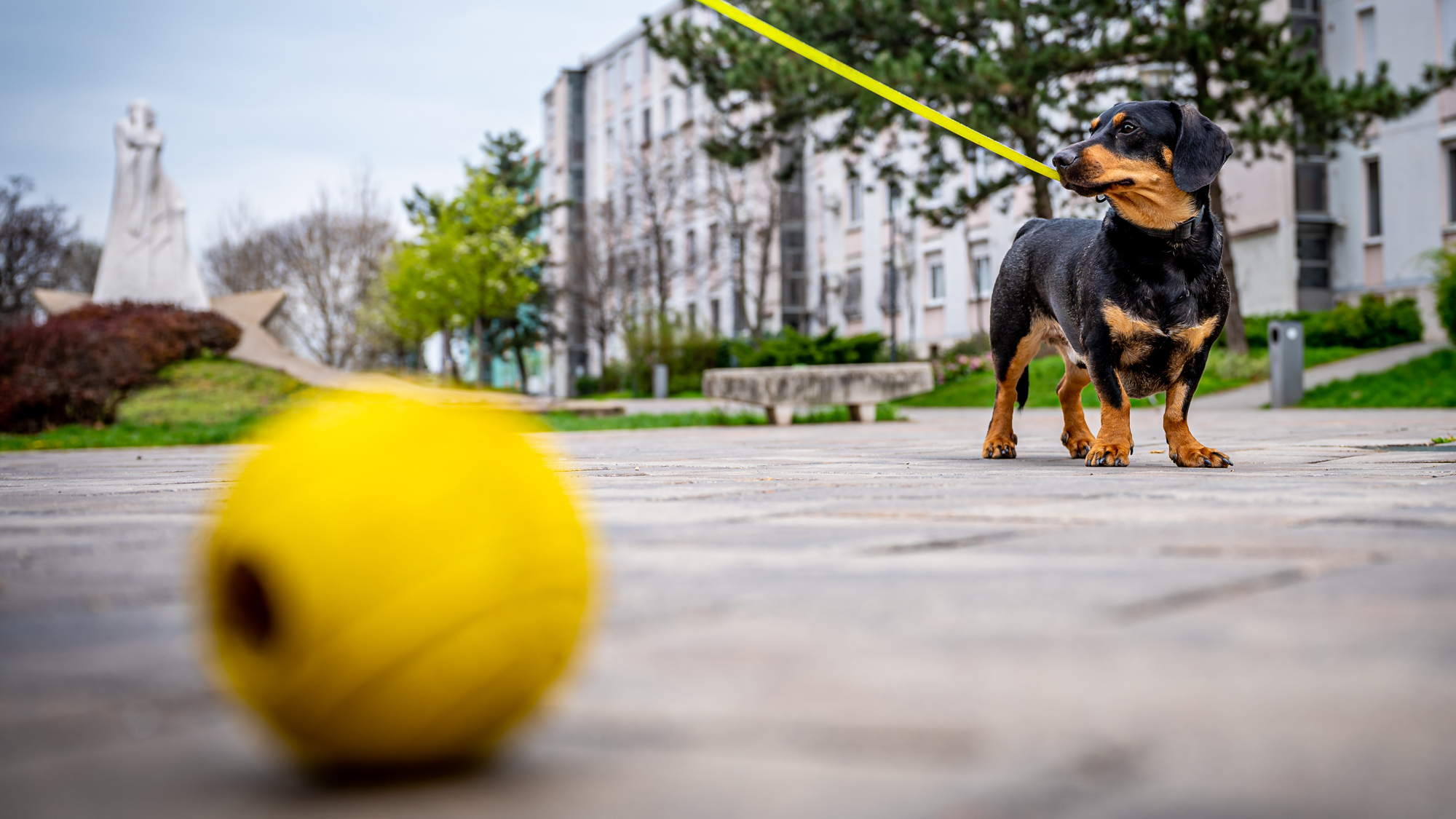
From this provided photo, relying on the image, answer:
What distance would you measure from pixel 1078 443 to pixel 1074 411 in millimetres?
179

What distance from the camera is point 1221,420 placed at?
550 inches

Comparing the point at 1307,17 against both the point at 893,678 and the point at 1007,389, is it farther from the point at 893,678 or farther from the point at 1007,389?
the point at 893,678

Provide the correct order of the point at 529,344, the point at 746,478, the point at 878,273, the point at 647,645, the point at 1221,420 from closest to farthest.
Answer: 1. the point at 647,645
2. the point at 746,478
3. the point at 1221,420
4. the point at 878,273
5. the point at 529,344

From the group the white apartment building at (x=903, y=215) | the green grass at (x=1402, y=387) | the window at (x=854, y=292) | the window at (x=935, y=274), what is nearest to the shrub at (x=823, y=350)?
the white apartment building at (x=903, y=215)

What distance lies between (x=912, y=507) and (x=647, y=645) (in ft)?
6.69

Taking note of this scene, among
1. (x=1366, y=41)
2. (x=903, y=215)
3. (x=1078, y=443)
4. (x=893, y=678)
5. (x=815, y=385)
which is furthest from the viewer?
(x=903, y=215)

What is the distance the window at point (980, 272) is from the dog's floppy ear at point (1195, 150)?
32.2 metres

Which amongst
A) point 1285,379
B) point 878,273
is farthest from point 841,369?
point 878,273

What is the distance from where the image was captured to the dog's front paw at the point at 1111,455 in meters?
5.76

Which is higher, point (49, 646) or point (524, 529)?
point (524, 529)

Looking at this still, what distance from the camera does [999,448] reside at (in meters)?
6.97

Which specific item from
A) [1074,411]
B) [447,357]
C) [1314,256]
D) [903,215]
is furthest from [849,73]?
[447,357]

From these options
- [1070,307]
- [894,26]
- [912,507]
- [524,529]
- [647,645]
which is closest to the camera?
[524,529]

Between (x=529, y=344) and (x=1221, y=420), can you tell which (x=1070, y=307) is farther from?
(x=529, y=344)
